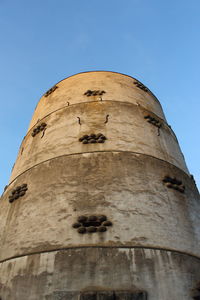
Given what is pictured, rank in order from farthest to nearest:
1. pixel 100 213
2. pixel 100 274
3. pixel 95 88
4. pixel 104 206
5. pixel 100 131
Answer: pixel 95 88 < pixel 100 131 < pixel 104 206 < pixel 100 213 < pixel 100 274

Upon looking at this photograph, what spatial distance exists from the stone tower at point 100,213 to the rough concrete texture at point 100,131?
3 cm

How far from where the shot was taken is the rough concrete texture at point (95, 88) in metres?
11.2

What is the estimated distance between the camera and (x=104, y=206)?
6.52 m

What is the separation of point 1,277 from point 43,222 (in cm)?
129

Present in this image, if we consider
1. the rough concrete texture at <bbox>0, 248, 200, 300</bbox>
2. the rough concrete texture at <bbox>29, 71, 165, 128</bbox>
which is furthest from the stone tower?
the rough concrete texture at <bbox>29, 71, 165, 128</bbox>

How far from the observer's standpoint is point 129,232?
6.04 m

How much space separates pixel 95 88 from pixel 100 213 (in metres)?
6.67

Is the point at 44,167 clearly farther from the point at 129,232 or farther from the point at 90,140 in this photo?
the point at 129,232

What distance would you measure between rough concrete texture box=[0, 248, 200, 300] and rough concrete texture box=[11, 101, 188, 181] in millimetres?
3197

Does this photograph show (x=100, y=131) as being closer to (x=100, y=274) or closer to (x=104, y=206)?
(x=104, y=206)

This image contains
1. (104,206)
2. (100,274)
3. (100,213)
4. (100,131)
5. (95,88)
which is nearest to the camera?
(100,274)

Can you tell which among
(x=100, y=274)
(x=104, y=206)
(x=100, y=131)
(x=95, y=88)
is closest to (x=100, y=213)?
(x=104, y=206)

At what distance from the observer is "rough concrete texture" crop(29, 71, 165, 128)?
36.8 ft

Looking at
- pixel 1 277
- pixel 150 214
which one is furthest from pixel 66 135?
pixel 1 277
